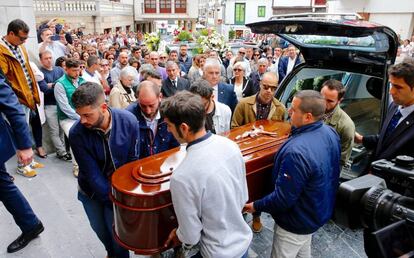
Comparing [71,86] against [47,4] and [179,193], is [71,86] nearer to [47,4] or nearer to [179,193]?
[179,193]

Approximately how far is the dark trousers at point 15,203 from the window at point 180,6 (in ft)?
137

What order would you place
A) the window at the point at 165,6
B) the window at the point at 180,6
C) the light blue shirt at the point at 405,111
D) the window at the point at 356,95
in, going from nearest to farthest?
the light blue shirt at the point at 405,111
the window at the point at 356,95
the window at the point at 165,6
the window at the point at 180,6

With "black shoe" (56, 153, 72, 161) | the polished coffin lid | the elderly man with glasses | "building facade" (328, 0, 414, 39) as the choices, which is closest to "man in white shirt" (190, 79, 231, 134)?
the elderly man with glasses

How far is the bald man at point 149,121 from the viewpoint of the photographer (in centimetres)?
279

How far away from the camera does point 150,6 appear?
40031 mm

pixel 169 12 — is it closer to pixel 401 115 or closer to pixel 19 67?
pixel 19 67

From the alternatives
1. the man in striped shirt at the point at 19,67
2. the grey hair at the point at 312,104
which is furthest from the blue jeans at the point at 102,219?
the man in striped shirt at the point at 19,67

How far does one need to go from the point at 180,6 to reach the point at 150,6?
3970mm

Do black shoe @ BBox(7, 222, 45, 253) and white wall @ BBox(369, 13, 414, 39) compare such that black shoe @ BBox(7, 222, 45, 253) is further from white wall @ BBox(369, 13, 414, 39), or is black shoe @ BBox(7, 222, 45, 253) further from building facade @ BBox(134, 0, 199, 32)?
building facade @ BBox(134, 0, 199, 32)

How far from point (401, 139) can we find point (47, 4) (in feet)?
74.4

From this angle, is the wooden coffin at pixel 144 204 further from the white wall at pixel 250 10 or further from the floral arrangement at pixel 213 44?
the white wall at pixel 250 10

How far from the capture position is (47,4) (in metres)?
20.3

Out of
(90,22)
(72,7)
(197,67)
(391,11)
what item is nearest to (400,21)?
(391,11)

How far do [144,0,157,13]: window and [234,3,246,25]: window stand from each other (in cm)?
1042
